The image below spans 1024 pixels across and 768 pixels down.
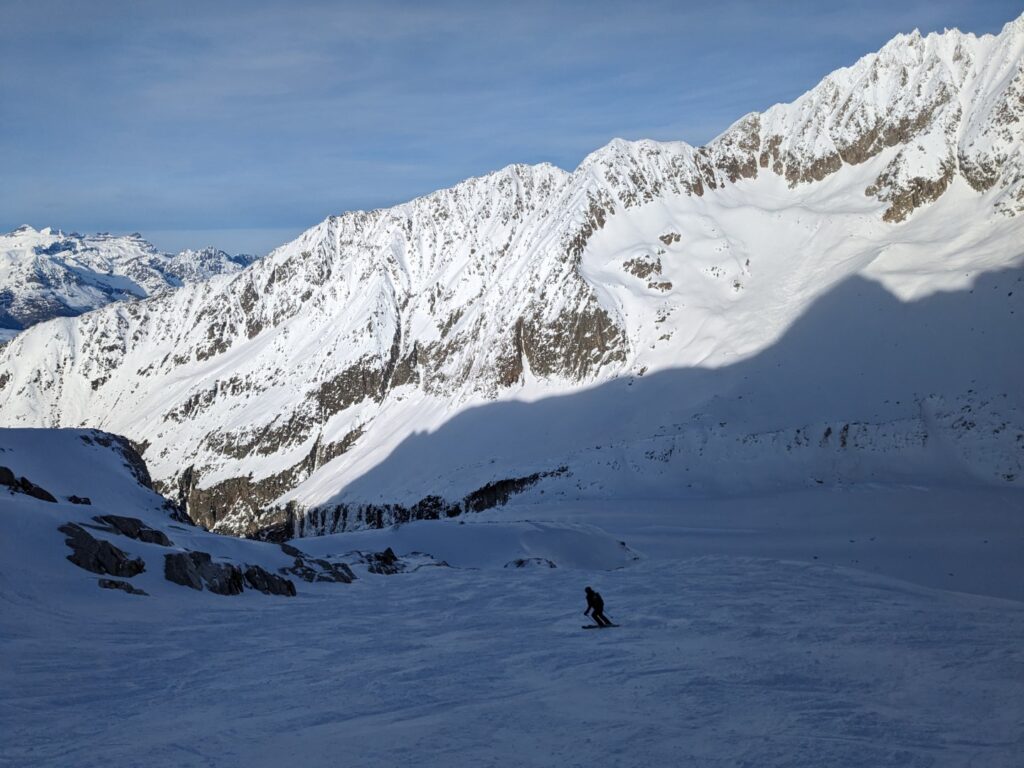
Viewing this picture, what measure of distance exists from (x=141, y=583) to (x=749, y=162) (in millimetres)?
101132

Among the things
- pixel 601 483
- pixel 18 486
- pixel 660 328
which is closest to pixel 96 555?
pixel 18 486

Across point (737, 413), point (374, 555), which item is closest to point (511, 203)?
point (737, 413)

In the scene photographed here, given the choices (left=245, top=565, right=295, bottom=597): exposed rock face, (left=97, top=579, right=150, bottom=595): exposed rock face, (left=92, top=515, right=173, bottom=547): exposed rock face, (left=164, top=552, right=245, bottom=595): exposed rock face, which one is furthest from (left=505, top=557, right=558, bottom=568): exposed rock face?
(left=97, top=579, right=150, bottom=595): exposed rock face

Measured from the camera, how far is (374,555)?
123 feet

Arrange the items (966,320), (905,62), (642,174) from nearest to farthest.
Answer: (966,320)
(905,62)
(642,174)

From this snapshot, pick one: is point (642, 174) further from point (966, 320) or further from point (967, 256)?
point (966, 320)

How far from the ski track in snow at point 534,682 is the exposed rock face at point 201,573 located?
194 cm

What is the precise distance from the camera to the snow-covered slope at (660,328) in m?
56.4

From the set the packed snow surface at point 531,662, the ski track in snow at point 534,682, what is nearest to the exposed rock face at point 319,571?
the packed snow surface at point 531,662

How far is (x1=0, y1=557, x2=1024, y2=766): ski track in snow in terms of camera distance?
34.1 feet

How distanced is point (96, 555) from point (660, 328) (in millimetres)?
69382

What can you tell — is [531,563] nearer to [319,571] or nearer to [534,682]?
[319,571]

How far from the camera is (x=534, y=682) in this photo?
14.0 m

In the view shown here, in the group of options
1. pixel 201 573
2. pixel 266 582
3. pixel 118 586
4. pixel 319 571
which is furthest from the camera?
pixel 319 571
